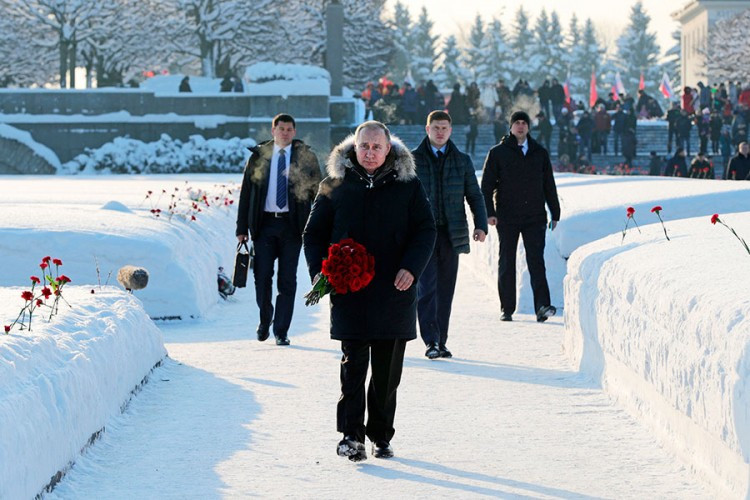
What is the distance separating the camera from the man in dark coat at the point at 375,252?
6.98m

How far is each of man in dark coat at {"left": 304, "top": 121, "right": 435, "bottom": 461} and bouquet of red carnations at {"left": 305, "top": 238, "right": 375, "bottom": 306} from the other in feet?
0.56

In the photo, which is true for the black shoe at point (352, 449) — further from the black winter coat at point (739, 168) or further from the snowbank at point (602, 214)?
the black winter coat at point (739, 168)

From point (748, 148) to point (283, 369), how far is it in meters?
14.0

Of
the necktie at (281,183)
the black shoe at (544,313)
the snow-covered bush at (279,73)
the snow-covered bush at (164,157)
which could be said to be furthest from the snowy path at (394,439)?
the snow-covered bush at (279,73)

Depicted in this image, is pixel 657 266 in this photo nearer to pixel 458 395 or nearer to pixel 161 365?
pixel 458 395

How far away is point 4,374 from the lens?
611cm

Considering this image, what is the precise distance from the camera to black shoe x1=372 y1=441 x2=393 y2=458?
7152mm

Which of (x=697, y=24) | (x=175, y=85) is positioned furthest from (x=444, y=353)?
(x=697, y=24)

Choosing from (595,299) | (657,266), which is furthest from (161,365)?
(657,266)

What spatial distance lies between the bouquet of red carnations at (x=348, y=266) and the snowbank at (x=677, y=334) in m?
1.43

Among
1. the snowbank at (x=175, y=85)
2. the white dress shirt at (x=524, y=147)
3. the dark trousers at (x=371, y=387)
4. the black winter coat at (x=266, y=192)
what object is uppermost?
the snowbank at (x=175, y=85)

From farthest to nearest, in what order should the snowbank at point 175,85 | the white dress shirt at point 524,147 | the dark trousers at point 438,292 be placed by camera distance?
the snowbank at point 175,85, the white dress shirt at point 524,147, the dark trousers at point 438,292

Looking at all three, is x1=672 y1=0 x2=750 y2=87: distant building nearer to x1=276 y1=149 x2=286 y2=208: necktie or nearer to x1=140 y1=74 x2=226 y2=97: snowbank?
x1=140 y1=74 x2=226 y2=97: snowbank

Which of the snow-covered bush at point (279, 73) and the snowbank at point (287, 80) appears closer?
the snowbank at point (287, 80)
